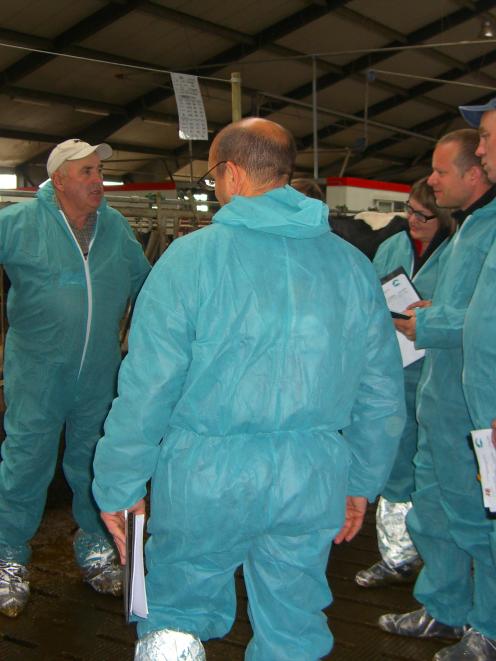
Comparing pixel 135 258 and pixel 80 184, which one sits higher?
pixel 80 184

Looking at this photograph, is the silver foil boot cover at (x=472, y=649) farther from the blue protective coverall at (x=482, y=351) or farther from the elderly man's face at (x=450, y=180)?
the elderly man's face at (x=450, y=180)

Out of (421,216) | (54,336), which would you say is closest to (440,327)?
(421,216)

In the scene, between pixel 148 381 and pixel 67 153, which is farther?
pixel 67 153

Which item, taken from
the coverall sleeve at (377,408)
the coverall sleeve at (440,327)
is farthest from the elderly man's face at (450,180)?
the coverall sleeve at (377,408)

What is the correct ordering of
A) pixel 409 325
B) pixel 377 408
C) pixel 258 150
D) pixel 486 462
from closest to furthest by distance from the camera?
pixel 258 150
pixel 377 408
pixel 486 462
pixel 409 325

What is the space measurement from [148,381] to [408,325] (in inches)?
44.7

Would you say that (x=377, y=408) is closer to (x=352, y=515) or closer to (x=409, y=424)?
(x=352, y=515)

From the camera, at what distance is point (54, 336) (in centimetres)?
257

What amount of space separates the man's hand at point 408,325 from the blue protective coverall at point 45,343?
1.06m

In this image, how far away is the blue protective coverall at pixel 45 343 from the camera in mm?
2541

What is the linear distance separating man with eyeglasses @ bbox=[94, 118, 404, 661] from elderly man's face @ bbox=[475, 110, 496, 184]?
0.57 m

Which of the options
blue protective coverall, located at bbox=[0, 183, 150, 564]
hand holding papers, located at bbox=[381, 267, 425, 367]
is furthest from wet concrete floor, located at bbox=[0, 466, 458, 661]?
hand holding papers, located at bbox=[381, 267, 425, 367]

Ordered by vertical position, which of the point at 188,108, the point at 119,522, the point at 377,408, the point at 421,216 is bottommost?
the point at 119,522

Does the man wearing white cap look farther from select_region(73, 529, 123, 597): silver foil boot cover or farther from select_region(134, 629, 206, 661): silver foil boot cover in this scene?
select_region(134, 629, 206, 661): silver foil boot cover
